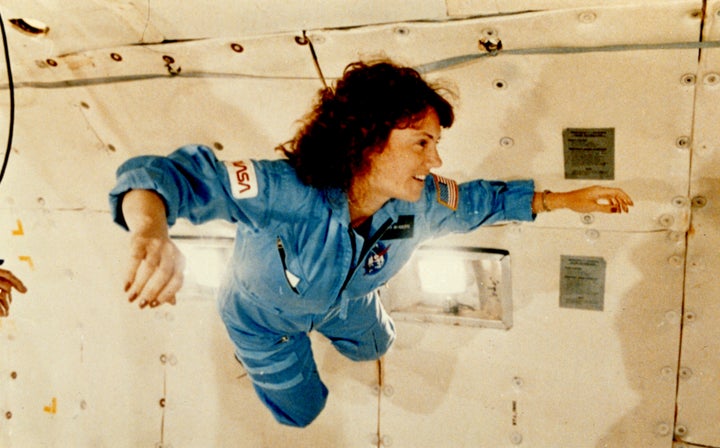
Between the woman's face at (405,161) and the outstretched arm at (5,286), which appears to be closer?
the woman's face at (405,161)

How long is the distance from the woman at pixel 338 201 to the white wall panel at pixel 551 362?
1.34 feet

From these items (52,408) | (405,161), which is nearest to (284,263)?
(405,161)

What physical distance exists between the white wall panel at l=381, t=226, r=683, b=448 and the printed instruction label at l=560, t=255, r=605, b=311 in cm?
3

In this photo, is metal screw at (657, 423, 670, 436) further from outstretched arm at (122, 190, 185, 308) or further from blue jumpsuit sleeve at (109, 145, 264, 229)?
outstretched arm at (122, 190, 185, 308)

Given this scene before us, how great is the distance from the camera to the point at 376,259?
1841 mm

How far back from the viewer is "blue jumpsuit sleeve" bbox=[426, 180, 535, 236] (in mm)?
1830

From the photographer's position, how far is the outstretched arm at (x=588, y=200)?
169 centimetres

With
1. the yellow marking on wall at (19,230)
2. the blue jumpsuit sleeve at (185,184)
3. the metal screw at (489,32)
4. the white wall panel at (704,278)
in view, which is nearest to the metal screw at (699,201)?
the white wall panel at (704,278)

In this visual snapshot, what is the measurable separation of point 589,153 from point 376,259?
0.86m

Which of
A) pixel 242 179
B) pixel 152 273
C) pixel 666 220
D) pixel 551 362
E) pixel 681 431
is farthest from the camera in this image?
pixel 551 362

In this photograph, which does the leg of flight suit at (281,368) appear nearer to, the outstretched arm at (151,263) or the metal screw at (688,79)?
the outstretched arm at (151,263)

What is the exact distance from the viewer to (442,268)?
234 centimetres

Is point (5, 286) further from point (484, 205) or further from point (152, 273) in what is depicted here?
point (484, 205)

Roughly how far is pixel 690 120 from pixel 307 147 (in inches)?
50.3
